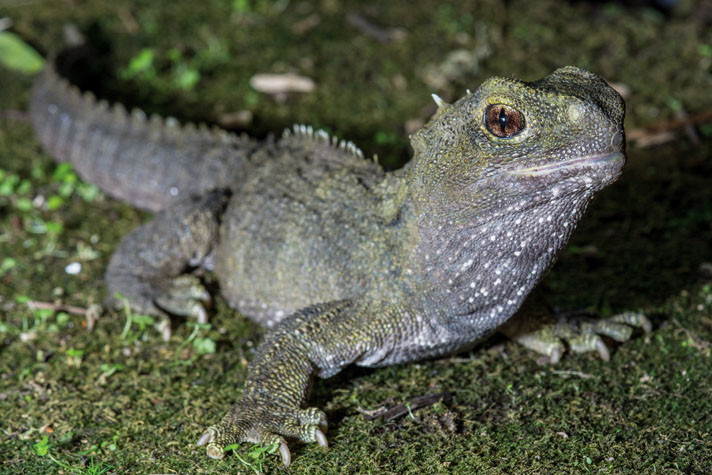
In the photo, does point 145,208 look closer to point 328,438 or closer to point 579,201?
point 328,438

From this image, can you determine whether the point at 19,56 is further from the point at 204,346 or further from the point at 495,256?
the point at 495,256

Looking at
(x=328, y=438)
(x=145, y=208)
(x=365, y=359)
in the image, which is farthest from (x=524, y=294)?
(x=145, y=208)

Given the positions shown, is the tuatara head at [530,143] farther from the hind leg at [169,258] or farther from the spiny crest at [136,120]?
the spiny crest at [136,120]

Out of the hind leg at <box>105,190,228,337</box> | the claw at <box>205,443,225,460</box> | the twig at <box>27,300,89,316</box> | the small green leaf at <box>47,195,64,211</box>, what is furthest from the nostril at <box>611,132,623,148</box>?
the small green leaf at <box>47,195,64,211</box>

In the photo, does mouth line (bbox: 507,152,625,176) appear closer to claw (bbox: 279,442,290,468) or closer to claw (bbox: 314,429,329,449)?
claw (bbox: 314,429,329,449)

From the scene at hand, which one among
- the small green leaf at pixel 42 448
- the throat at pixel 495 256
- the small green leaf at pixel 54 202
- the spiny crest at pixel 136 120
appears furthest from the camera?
the small green leaf at pixel 54 202

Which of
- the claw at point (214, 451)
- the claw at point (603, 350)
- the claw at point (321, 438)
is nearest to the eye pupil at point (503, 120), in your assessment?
the claw at point (603, 350)
